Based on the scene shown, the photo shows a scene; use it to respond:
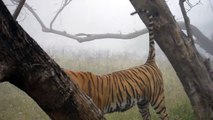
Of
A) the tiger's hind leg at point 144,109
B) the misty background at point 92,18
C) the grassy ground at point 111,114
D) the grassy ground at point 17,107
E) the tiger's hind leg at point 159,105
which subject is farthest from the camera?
the misty background at point 92,18

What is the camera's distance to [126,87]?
20.0 ft

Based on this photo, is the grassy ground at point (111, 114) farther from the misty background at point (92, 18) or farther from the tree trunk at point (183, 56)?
the misty background at point (92, 18)

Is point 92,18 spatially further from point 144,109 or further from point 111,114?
point 144,109

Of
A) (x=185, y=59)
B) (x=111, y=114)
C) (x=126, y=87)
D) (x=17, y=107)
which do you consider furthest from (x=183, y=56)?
(x=17, y=107)

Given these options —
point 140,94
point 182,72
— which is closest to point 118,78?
point 140,94

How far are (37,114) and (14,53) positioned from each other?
6702mm

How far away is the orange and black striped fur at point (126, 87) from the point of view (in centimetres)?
562

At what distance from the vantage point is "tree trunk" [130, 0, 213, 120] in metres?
5.42

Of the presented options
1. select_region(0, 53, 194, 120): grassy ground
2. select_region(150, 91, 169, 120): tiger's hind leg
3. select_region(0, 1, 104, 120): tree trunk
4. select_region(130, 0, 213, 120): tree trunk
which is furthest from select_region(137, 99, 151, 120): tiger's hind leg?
select_region(0, 1, 104, 120): tree trunk

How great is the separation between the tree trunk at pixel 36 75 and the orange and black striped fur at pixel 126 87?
9.39ft

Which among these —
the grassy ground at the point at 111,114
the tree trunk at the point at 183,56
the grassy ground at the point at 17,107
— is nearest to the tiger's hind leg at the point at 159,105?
the grassy ground at the point at 111,114

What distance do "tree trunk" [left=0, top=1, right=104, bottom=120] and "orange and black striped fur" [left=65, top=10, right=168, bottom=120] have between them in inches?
113

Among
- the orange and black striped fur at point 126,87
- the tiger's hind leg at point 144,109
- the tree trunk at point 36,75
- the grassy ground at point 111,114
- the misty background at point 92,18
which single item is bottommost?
the misty background at point 92,18

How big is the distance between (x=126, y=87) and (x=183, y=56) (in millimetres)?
1159
